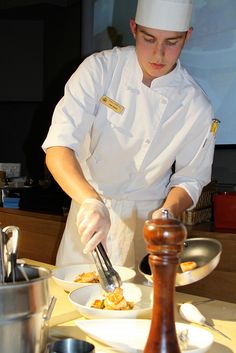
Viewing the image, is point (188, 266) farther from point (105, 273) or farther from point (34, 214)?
point (34, 214)

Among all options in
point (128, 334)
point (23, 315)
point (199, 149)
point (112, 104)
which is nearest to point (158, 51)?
point (112, 104)

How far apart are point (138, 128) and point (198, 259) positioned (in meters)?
0.71

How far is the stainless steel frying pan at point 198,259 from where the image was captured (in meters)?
1.08

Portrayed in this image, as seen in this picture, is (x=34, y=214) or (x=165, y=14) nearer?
(x=165, y=14)

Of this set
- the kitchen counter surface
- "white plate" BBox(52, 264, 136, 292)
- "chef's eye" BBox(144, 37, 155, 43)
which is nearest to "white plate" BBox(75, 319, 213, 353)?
the kitchen counter surface

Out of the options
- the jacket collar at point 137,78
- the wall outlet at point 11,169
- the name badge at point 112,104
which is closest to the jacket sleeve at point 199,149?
the jacket collar at point 137,78

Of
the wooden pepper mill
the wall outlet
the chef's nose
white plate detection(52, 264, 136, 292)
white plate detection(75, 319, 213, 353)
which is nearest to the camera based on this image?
the wooden pepper mill

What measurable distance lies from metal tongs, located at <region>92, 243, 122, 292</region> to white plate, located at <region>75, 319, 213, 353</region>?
132mm

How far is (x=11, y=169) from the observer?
154 inches

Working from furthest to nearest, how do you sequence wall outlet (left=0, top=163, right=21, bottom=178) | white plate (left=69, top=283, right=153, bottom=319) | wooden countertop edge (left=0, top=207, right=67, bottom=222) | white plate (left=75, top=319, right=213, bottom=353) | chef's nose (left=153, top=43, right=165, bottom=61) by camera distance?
wall outlet (left=0, top=163, right=21, bottom=178), wooden countertop edge (left=0, top=207, right=67, bottom=222), chef's nose (left=153, top=43, right=165, bottom=61), white plate (left=69, top=283, right=153, bottom=319), white plate (left=75, top=319, right=213, bottom=353)

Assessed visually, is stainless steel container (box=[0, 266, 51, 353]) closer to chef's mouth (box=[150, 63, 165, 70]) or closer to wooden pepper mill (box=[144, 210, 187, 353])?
wooden pepper mill (box=[144, 210, 187, 353])

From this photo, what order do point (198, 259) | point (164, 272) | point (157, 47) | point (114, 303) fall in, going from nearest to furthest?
1. point (164, 272)
2. point (114, 303)
3. point (198, 259)
4. point (157, 47)

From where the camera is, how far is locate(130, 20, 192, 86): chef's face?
65.5 inches

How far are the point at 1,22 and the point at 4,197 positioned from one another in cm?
129
